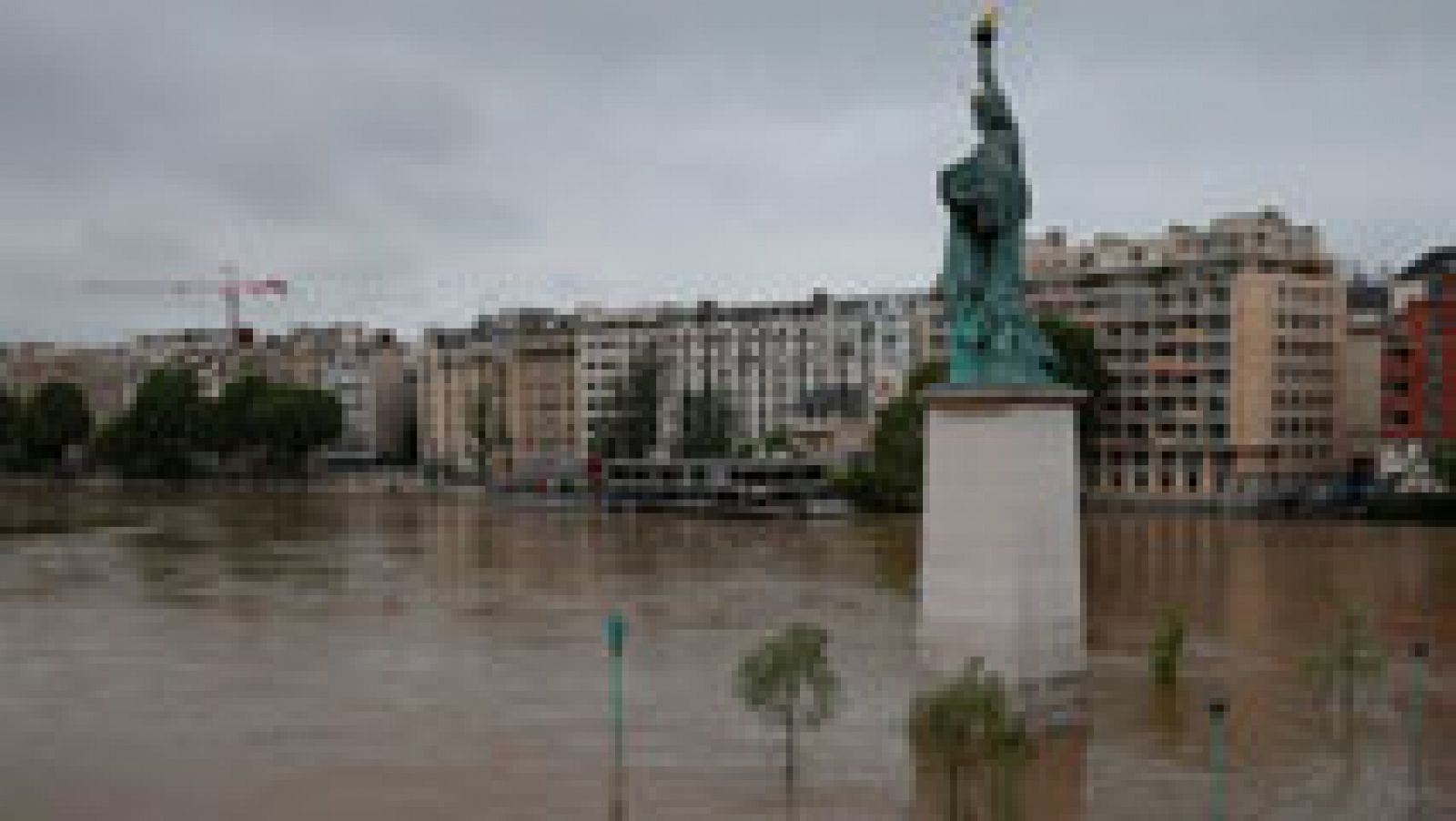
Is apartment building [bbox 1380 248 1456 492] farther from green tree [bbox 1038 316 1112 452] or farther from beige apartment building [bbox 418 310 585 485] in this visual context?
beige apartment building [bbox 418 310 585 485]

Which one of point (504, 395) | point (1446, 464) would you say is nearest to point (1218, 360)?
point (1446, 464)

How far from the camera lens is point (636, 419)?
148125mm

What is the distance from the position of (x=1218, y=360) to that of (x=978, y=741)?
9410 cm

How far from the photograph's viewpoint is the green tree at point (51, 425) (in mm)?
186375

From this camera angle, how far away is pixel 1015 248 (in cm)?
2934

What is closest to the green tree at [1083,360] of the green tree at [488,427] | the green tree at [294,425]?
the green tree at [488,427]

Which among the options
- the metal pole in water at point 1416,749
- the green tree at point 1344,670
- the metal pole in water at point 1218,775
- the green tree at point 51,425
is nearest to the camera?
the metal pole in water at point 1218,775

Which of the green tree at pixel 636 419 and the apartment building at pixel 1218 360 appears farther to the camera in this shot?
the green tree at pixel 636 419

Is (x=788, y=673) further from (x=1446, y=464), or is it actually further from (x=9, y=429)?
(x=9, y=429)

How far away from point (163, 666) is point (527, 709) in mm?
10344

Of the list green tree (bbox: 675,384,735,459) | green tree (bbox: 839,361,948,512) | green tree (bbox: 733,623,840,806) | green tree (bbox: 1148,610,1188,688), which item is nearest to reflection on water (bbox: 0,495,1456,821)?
green tree (bbox: 1148,610,1188,688)

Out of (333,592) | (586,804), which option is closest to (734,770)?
(586,804)

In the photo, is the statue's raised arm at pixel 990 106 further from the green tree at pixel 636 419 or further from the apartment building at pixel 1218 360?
the green tree at pixel 636 419

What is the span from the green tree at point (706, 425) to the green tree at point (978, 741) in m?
106
